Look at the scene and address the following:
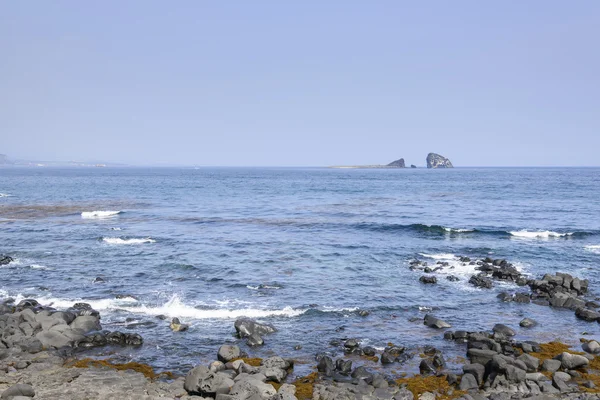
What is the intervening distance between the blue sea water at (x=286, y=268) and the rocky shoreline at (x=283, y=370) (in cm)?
113

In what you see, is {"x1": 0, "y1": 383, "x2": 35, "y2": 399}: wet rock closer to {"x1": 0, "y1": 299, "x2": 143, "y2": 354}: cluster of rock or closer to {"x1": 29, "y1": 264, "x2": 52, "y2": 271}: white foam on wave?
{"x1": 0, "y1": 299, "x2": 143, "y2": 354}: cluster of rock

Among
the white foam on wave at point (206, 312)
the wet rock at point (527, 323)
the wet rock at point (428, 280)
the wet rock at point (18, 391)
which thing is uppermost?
the wet rock at point (18, 391)

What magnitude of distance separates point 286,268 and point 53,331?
21.1 metres

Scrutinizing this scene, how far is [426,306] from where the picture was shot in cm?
3266

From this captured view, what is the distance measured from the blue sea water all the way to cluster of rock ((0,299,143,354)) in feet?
4.21

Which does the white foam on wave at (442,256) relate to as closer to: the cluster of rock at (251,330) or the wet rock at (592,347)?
the wet rock at (592,347)

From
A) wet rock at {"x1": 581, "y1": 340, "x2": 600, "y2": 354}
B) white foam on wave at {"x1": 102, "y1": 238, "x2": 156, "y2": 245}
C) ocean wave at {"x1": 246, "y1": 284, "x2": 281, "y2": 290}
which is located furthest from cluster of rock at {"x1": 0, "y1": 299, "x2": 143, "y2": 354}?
white foam on wave at {"x1": 102, "y1": 238, "x2": 156, "y2": 245}

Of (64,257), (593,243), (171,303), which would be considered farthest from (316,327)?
(593,243)

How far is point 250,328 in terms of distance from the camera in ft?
87.4

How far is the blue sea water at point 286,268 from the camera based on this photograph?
27812 mm

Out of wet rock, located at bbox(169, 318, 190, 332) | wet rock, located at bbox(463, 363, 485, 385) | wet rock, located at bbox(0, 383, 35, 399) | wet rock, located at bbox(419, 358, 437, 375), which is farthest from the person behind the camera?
wet rock, located at bbox(169, 318, 190, 332)

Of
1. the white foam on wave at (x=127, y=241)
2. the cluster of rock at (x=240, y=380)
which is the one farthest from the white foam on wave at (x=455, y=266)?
the white foam on wave at (x=127, y=241)

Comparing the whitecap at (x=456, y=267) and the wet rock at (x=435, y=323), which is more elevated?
the whitecap at (x=456, y=267)

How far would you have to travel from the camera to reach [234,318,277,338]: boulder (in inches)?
1040
